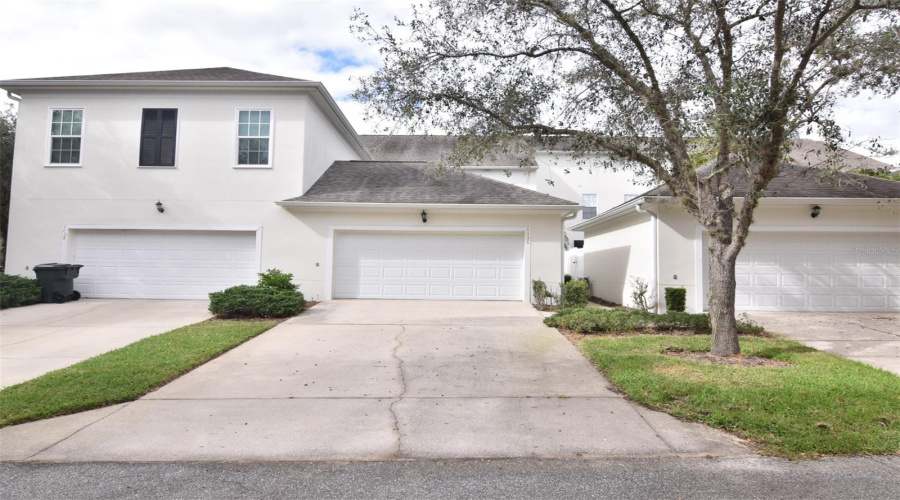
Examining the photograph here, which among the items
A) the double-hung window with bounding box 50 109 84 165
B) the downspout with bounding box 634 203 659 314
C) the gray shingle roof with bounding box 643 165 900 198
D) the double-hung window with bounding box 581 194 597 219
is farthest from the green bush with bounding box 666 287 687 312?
the double-hung window with bounding box 50 109 84 165

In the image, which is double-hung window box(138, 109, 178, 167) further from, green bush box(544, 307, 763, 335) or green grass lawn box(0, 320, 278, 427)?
green bush box(544, 307, 763, 335)

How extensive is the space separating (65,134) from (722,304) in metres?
16.6

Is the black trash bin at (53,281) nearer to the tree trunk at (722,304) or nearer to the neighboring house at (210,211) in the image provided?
the neighboring house at (210,211)

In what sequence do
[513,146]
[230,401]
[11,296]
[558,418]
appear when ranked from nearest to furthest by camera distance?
1. [558,418]
2. [230,401]
3. [513,146]
4. [11,296]

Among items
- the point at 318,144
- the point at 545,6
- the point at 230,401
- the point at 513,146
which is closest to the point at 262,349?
the point at 230,401

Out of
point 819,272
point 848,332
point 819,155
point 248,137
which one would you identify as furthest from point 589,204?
point 819,155

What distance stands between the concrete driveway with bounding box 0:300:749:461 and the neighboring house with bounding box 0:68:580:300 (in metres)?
5.64

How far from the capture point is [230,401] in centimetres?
557

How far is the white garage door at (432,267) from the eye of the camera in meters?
13.9

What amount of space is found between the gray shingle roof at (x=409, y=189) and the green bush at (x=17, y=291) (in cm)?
652

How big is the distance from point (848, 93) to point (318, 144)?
1280 cm

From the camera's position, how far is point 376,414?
516 centimetres

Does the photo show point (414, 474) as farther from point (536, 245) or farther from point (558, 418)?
point (536, 245)

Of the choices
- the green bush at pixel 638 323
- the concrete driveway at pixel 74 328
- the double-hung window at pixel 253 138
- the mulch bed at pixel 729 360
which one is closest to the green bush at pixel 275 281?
the concrete driveway at pixel 74 328
